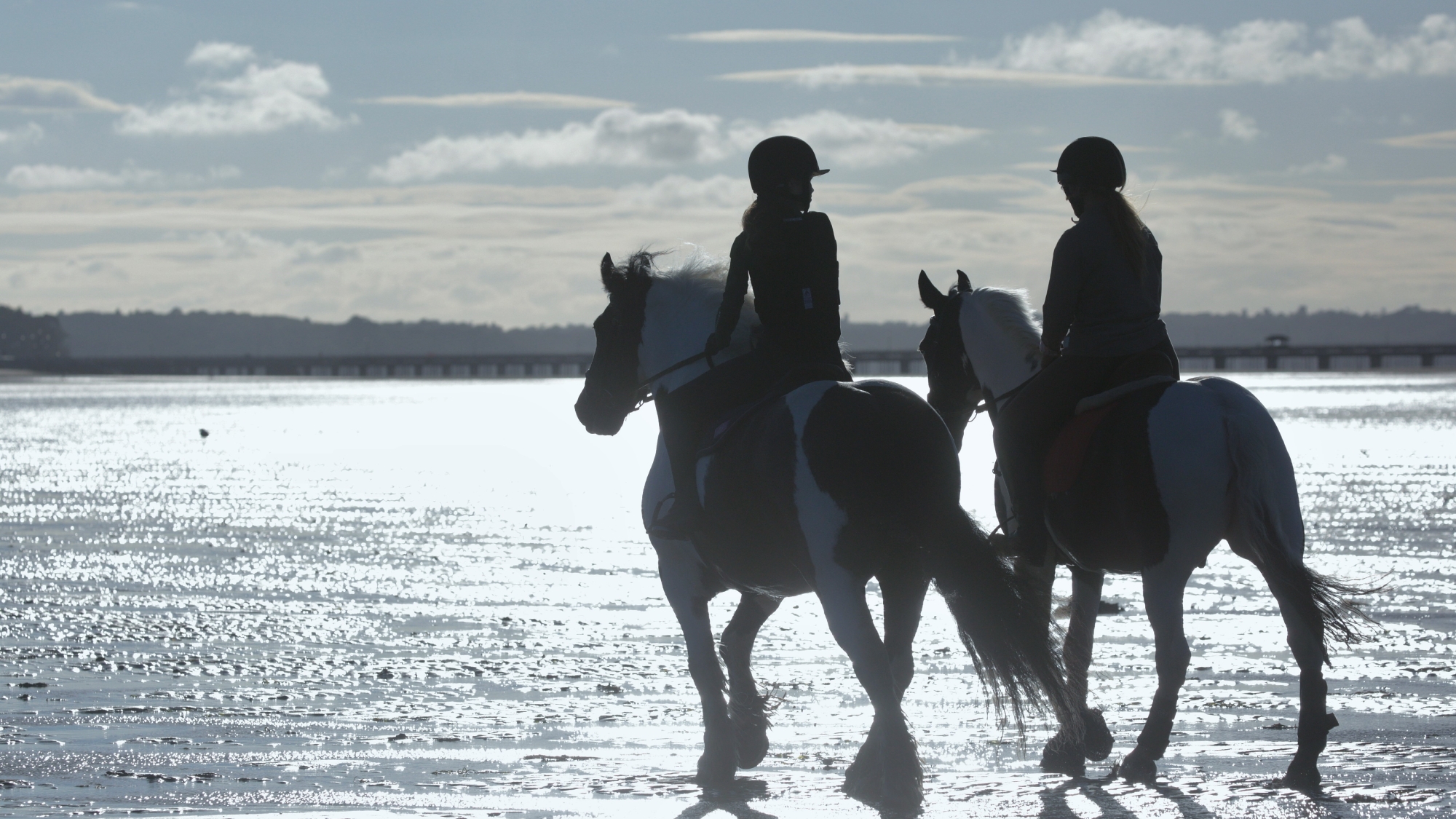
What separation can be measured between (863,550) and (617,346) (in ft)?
6.17

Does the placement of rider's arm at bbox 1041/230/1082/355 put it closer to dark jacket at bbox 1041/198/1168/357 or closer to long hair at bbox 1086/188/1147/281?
dark jacket at bbox 1041/198/1168/357

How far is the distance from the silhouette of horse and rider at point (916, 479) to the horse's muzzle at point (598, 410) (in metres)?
0.02

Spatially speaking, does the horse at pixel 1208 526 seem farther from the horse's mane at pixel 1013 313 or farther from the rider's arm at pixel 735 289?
the rider's arm at pixel 735 289

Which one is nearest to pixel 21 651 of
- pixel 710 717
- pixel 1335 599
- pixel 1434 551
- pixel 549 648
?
pixel 549 648

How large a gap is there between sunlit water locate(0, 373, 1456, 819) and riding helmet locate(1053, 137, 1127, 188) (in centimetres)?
255

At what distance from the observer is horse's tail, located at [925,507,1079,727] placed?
21.0 ft

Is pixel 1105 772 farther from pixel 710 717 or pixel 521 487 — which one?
pixel 521 487

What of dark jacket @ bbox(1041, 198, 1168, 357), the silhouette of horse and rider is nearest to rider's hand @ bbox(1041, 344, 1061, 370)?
the silhouette of horse and rider

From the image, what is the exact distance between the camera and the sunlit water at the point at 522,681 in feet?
21.2

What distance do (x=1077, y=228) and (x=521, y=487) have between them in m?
20.7

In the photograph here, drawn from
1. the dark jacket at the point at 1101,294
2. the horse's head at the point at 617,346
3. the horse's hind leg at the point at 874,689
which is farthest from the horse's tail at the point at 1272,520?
the horse's head at the point at 617,346

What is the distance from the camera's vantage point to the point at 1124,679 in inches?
354

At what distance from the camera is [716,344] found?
22.9 feet

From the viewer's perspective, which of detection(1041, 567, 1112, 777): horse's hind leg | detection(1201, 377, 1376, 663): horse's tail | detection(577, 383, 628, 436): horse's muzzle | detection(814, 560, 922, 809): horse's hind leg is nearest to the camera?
detection(814, 560, 922, 809): horse's hind leg
